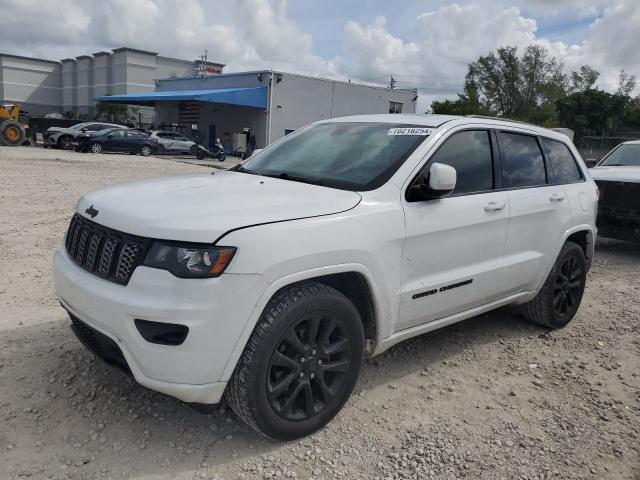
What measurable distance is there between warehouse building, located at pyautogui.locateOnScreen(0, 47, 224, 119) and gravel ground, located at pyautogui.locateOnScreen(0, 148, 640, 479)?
63.9 m

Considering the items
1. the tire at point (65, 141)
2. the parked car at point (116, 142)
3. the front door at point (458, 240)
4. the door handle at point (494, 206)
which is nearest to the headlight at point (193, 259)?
the front door at point (458, 240)

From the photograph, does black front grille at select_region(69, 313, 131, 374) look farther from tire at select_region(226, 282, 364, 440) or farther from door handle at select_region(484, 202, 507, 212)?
door handle at select_region(484, 202, 507, 212)

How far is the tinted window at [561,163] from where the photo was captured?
473 centimetres

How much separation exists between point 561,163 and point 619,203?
407 cm

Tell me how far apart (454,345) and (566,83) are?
59.0 m

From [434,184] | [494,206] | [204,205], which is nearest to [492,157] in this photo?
[494,206]

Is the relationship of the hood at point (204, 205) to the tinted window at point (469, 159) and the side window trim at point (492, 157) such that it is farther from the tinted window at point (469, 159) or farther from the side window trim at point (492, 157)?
the tinted window at point (469, 159)

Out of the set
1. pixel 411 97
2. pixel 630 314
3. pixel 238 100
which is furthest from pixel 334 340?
pixel 411 97

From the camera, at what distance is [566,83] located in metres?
55.6

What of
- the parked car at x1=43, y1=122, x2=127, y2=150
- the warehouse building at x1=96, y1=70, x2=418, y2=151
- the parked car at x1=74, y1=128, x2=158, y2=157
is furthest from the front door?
the warehouse building at x1=96, y1=70, x2=418, y2=151

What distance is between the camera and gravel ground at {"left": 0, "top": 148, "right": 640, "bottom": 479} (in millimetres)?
2775

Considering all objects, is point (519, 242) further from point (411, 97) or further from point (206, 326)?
point (411, 97)

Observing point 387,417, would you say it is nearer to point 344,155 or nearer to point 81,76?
point 344,155

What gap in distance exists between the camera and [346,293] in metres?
3.20
